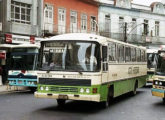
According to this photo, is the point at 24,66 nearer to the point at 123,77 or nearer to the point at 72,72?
the point at 123,77

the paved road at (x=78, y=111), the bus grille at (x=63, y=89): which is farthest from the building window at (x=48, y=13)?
the bus grille at (x=63, y=89)

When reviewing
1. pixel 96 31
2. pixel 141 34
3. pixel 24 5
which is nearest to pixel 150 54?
pixel 24 5

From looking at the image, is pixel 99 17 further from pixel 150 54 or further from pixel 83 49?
pixel 83 49

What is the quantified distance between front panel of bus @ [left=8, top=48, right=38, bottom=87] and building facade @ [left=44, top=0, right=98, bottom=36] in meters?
12.8

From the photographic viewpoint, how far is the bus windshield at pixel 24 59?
21312 millimetres

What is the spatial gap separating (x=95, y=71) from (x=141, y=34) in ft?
121

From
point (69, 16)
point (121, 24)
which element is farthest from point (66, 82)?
point (121, 24)

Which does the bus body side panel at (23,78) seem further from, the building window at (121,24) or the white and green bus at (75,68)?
the building window at (121,24)

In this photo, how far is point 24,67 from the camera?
70.1ft

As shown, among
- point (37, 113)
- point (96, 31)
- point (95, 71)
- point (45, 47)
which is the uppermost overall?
point (96, 31)

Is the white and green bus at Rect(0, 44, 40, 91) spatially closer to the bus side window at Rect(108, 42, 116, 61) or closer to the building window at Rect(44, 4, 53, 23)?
the bus side window at Rect(108, 42, 116, 61)

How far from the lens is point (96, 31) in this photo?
42.1 meters

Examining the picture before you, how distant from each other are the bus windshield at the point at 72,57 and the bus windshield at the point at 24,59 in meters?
7.41

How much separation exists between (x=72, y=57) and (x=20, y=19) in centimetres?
1952
